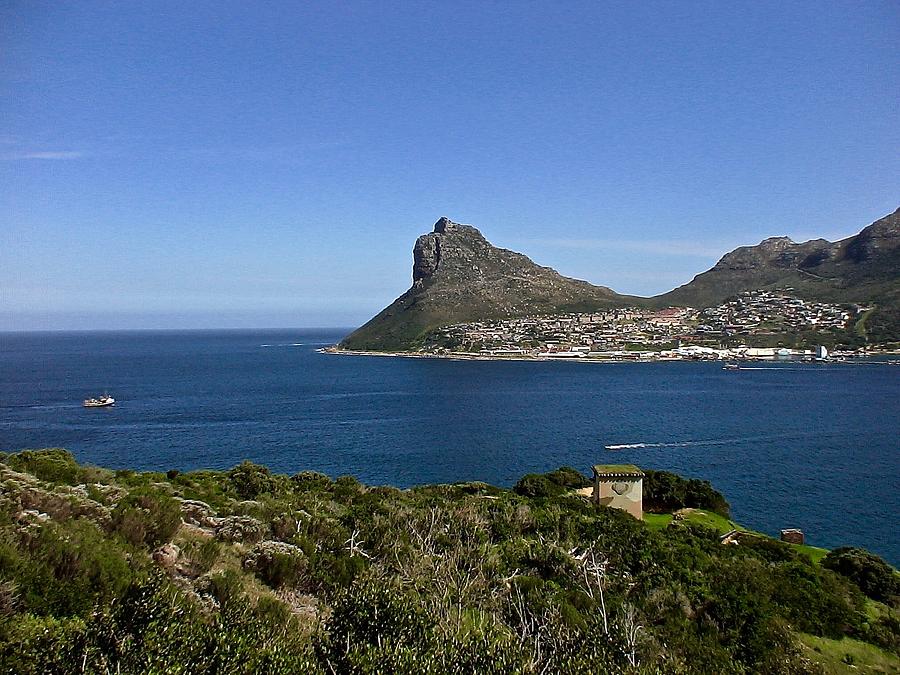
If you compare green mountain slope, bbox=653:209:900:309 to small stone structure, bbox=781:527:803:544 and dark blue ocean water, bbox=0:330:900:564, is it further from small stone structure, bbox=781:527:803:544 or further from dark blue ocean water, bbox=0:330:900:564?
small stone structure, bbox=781:527:803:544

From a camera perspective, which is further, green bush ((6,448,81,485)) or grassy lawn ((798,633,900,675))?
green bush ((6,448,81,485))

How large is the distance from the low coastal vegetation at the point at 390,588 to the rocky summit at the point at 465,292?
110565 mm

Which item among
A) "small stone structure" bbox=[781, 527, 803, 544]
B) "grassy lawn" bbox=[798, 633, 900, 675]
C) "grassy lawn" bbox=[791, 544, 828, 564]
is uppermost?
"grassy lawn" bbox=[798, 633, 900, 675]

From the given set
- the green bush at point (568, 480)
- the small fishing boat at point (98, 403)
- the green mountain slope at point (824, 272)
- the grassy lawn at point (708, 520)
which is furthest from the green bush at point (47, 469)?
the green mountain slope at point (824, 272)

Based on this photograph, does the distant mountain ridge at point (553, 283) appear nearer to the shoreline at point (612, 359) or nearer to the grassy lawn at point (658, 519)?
the shoreline at point (612, 359)

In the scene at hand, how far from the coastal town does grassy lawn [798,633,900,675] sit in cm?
9822

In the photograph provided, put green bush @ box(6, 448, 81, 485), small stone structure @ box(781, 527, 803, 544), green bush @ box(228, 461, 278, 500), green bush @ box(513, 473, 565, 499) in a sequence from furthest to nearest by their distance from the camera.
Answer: green bush @ box(513, 473, 565, 499) → small stone structure @ box(781, 527, 803, 544) → green bush @ box(228, 461, 278, 500) → green bush @ box(6, 448, 81, 485)

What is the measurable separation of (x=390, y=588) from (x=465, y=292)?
473ft

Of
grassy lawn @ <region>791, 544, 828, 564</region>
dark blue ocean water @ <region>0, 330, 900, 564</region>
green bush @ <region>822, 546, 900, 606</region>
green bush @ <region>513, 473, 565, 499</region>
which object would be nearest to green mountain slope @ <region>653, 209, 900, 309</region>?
dark blue ocean water @ <region>0, 330, 900, 564</region>

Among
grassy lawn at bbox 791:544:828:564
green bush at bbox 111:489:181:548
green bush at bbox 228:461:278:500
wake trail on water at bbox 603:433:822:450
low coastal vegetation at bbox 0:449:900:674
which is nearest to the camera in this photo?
low coastal vegetation at bbox 0:449:900:674

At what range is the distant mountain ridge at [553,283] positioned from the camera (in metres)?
134

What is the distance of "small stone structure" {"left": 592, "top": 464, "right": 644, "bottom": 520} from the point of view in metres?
22.0

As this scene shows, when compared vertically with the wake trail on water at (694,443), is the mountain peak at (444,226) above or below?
above

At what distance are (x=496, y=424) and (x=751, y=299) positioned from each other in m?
132
